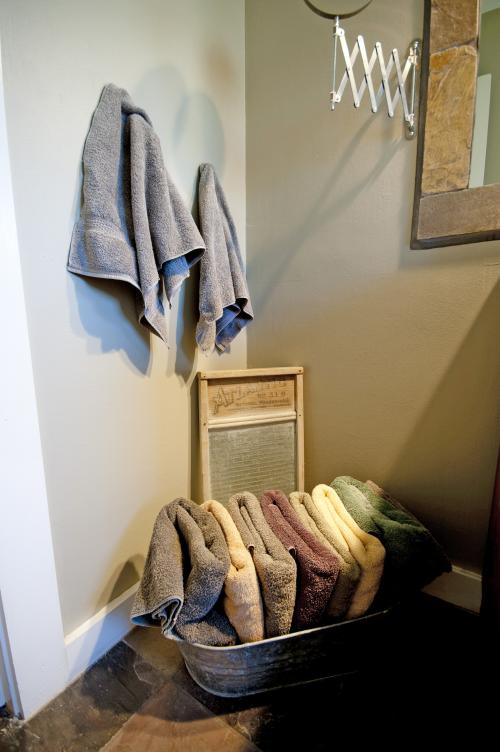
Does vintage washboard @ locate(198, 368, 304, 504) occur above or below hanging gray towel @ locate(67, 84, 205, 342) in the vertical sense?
below

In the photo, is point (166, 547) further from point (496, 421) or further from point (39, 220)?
point (496, 421)

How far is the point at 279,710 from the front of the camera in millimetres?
803

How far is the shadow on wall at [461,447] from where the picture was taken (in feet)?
3.14

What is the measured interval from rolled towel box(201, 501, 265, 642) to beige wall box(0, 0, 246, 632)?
41 cm

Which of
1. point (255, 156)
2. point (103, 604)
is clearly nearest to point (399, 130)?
point (255, 156)

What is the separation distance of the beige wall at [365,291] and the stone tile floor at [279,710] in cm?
34

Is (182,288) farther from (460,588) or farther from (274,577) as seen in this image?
(460,588)

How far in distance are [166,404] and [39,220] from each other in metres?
0.61

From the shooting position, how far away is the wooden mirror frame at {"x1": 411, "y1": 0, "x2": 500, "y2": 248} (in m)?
0.88

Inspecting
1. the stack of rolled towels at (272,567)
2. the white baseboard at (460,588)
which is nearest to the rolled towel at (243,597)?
the stack of rolled towels at (272,567)

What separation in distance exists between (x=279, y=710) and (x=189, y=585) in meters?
0.42

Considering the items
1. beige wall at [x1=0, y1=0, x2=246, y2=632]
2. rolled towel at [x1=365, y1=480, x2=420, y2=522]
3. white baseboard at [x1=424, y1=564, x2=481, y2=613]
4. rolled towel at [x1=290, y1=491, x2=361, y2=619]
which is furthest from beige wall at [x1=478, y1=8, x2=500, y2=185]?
white baseboard at [x1=424, y1=564, x2=481, y2=613]

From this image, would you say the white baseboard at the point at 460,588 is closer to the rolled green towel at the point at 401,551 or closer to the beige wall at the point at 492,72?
the rolled green towel at the point at 401,551

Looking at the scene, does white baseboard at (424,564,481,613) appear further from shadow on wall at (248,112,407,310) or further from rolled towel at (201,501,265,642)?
shadow on wall at (248,112,407,310)
